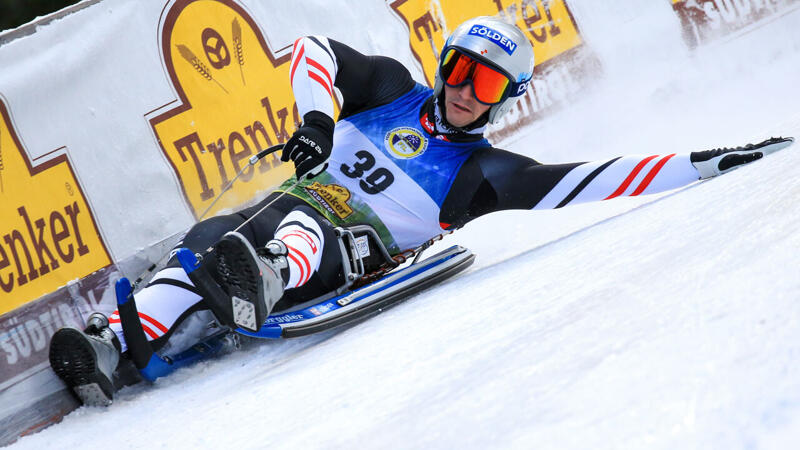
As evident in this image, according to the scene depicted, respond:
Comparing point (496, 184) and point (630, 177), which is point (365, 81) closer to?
point (496, 184)

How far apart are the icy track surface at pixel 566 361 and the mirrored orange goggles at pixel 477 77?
2.10 feet

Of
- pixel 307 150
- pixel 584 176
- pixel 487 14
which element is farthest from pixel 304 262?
pixel 487 14

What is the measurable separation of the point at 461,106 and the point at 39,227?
72.6 inches

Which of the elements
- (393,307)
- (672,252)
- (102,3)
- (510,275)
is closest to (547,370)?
(672,252)

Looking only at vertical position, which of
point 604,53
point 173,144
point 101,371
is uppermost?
point 173,144

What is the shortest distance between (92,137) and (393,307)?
1636 millimetres

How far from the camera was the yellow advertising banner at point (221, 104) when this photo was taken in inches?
147

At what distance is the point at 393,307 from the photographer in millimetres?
2902

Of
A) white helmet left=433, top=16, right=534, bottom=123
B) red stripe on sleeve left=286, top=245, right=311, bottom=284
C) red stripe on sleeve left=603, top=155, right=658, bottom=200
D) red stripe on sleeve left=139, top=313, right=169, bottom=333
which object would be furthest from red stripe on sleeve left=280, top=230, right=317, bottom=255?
red stripe on sleeve left=603, top=155, right=658, bottom=200

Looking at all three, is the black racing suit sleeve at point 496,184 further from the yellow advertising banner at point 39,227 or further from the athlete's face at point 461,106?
the yellow advertising banner at point 39,227

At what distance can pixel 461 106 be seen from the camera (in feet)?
10.0

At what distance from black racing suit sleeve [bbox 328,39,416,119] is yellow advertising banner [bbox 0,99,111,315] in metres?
1.24

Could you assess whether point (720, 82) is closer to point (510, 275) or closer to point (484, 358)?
point (510, 275)

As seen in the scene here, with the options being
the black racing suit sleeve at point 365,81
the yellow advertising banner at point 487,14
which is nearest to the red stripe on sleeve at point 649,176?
the black racing suit sleeve at point 365,81
